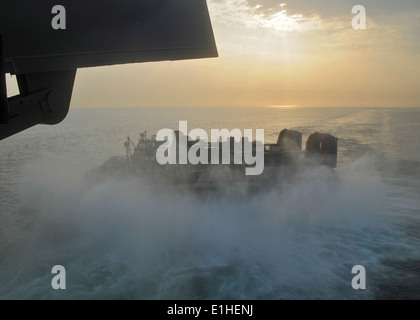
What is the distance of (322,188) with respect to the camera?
2453 cm

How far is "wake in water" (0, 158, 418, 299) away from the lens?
12969 millimetres

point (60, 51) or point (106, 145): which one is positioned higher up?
point (106, 145)

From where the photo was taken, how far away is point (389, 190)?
29.2m

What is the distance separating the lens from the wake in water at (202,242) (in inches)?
511

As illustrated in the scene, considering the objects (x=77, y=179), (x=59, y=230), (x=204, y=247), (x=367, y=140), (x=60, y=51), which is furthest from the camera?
(x=367, y=140)

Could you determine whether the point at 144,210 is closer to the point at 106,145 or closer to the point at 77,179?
the point at 77,179

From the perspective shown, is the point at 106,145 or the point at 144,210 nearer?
the point at 144,210

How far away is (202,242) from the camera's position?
16.8 meters
